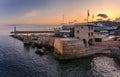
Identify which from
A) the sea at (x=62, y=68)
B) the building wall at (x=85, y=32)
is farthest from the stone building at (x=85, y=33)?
the sea at (x=62, y=68)

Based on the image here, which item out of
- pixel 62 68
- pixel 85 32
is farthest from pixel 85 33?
pixel 62 68

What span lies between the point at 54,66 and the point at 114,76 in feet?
43.4

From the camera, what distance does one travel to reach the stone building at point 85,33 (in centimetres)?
5399

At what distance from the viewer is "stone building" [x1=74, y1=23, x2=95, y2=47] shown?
177 feet

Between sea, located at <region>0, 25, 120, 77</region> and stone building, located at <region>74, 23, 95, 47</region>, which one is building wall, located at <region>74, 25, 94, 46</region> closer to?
stone building, located at <region>74, 23, 95, 47</region>

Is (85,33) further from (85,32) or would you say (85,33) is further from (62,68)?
(62,68)

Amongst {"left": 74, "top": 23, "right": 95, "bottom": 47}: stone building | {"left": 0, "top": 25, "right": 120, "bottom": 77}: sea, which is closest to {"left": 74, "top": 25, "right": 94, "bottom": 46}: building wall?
{"left": 74, "top": 23, "right": 95, "bottom": 47}: stone building

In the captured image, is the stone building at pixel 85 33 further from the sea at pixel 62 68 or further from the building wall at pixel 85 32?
the sea at pixel 62 68

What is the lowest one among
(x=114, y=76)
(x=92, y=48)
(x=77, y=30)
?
(x=114, y=76)

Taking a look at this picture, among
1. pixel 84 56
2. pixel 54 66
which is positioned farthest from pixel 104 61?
pixel 54 66

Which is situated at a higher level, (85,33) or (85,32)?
(85,32)

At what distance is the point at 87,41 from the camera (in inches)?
2126

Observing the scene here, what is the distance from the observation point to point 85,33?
54.2m

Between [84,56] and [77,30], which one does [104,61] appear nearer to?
[84,56]
